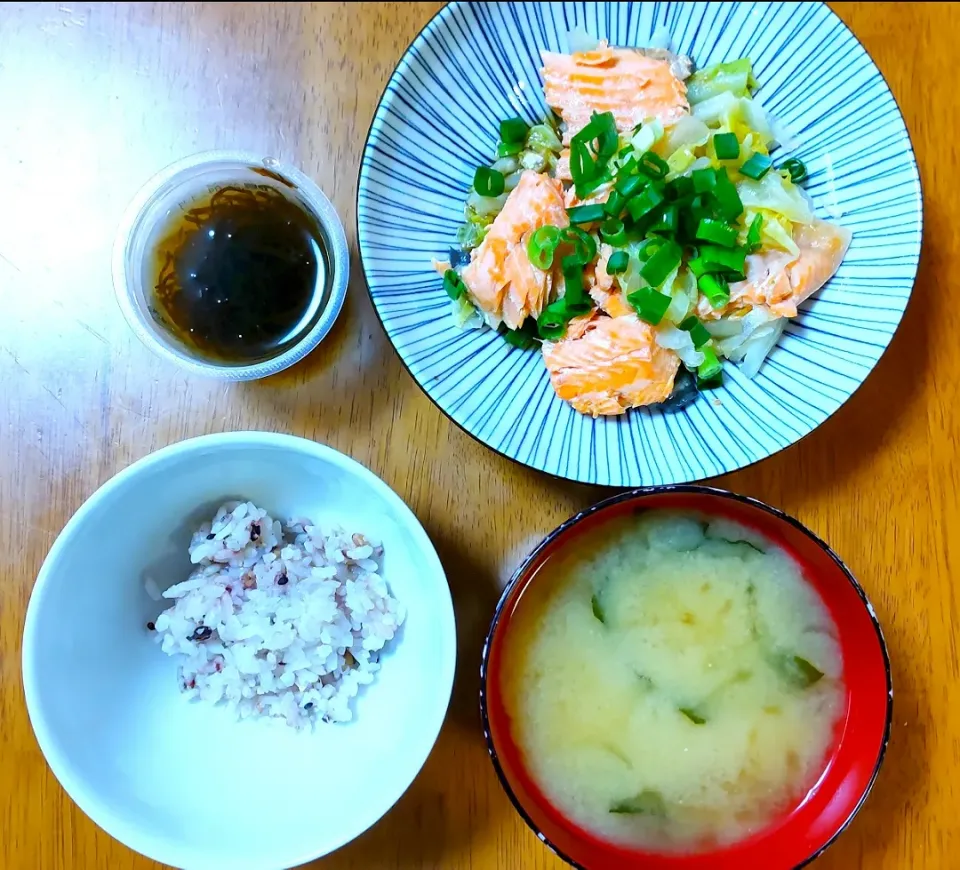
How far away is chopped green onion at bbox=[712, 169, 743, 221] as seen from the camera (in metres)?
1.14

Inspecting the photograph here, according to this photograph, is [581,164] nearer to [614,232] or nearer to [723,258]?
[614,232]

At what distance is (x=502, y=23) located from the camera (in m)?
1.18

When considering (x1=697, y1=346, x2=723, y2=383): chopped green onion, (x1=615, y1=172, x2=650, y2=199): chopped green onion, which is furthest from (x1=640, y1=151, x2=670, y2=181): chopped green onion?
(x1=697, y1=346, x2=723, y2=383): chopped green onion

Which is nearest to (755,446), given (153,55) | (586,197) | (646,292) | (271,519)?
(646,292)

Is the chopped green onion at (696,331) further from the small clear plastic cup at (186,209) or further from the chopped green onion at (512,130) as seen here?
the small clear plastic cup at (186,209)

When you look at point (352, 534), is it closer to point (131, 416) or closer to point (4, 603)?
point (131, 416)

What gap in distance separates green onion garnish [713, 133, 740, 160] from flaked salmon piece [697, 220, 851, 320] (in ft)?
0.43

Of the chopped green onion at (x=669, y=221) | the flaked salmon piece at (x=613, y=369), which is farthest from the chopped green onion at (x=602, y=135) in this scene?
the flaked salmon piece at (x=613, y=369)

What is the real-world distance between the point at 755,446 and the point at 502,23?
66 cm

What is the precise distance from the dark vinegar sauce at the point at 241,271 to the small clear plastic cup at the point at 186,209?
0.04ft

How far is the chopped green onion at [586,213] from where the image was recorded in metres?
1.16

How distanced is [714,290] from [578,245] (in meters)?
0.19

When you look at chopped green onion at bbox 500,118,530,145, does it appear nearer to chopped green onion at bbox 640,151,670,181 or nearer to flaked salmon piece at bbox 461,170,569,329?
flaked salmon piece at bbox 461,170,569,329

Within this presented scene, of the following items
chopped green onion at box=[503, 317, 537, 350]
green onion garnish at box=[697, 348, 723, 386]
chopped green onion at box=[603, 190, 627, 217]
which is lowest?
chopped green onion at box=[503, 317, 537, 350]
